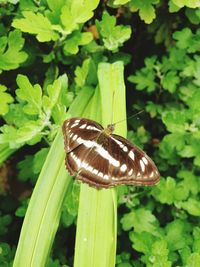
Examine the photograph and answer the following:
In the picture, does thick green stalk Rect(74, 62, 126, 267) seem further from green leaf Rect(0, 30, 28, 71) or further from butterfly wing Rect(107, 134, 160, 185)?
green leaf Rect(0, 30, 28, 71)

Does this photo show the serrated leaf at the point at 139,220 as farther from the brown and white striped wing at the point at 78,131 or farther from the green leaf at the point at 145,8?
the green leaf at the point at 145,8

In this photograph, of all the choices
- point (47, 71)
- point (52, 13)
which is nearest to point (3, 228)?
point (47, 71)

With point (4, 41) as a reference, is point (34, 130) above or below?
below

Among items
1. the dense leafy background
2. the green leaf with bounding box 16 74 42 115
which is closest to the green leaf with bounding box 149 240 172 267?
the dense leafy background

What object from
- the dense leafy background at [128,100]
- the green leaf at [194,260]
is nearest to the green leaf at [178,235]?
the dense leafy background at [128,100]

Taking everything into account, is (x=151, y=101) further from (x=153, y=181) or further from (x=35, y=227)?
(x=35, y=227)

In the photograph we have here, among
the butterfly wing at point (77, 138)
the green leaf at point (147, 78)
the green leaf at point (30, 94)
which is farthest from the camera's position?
the green leaf at point (147, 78)
